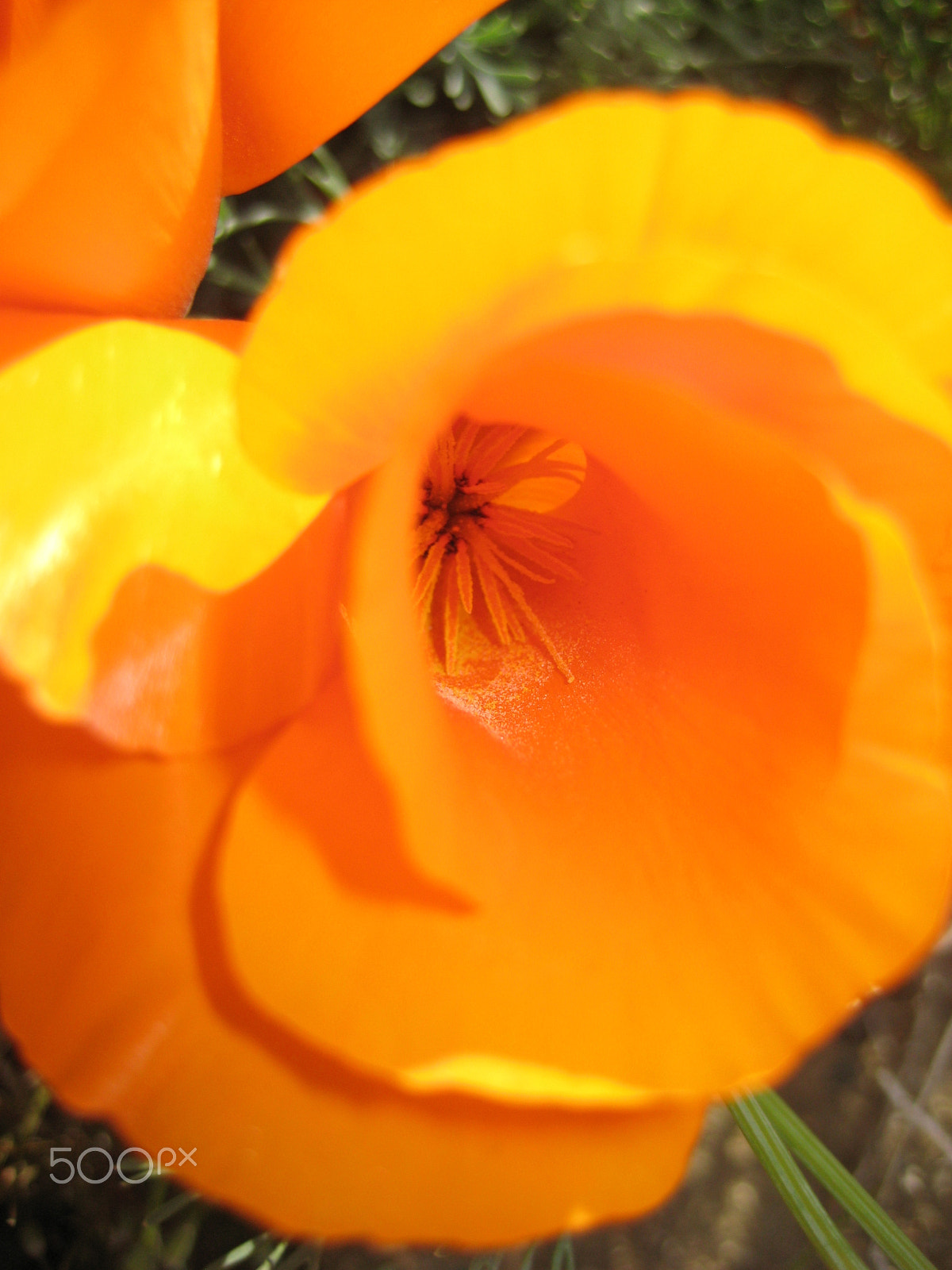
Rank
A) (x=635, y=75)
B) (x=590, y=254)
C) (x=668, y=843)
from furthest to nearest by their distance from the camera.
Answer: (x=635, y=75)
(x=668, y=843)
(x=590, y=254)

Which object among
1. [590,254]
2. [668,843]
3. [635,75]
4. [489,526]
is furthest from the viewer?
[635,75]

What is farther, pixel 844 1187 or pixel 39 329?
pixel 844 1187

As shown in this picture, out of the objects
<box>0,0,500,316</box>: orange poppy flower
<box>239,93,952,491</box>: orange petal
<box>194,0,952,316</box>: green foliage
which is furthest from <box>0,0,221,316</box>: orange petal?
<box>194,0,952,316</box>: green foliage

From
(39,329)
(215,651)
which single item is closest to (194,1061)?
(215,651)

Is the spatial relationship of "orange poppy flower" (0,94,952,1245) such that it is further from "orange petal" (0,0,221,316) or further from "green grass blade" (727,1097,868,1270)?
"green grass blade" (727,1097,868,1270)

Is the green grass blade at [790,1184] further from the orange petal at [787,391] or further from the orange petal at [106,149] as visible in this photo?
the orange petal at [106,149]

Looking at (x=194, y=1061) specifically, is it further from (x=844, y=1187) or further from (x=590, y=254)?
(x=844, y=1187)

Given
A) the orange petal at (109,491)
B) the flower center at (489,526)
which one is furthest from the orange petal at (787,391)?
the flower center at (489,526)

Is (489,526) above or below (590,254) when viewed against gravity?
below
